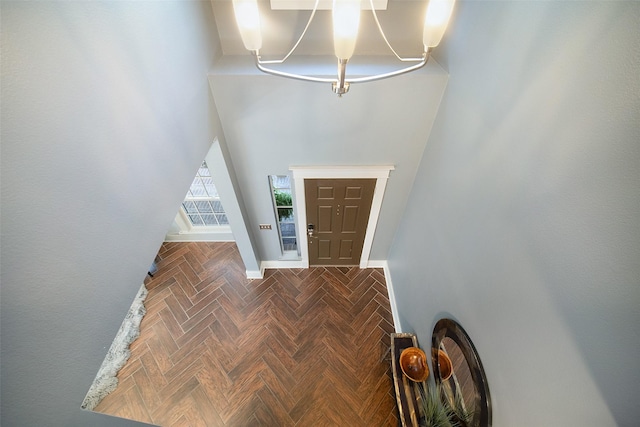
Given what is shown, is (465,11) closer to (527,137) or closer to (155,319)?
(527,137)

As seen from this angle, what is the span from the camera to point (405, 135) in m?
2.86

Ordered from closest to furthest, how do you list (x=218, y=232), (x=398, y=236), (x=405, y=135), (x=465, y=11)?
1. (x=465, y=11)
2. (x=405, y=135)
3. (x=398, y=236)
4. (x=218, y=232)

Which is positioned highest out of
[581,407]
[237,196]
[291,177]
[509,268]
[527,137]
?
[291,177]

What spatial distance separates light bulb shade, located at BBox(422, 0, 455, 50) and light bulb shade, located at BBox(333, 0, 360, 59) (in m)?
0.33

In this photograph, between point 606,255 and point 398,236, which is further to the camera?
point 398,236

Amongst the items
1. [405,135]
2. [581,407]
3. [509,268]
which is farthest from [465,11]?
[581,407]

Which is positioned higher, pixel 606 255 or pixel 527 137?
pixel 527 137

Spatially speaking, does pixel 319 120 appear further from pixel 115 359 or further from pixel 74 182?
pixel 115 359

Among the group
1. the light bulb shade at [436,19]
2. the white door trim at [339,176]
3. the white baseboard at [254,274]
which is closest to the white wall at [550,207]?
the light bulb shade at [436,19]

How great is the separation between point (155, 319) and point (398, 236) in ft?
12.2

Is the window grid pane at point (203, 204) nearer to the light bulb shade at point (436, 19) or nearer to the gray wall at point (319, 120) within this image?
the gray wall at point (319, 120)

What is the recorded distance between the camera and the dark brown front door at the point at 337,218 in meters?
3.40

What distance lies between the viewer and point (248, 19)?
1.13m

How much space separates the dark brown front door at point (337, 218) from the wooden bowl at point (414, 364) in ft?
5.67
